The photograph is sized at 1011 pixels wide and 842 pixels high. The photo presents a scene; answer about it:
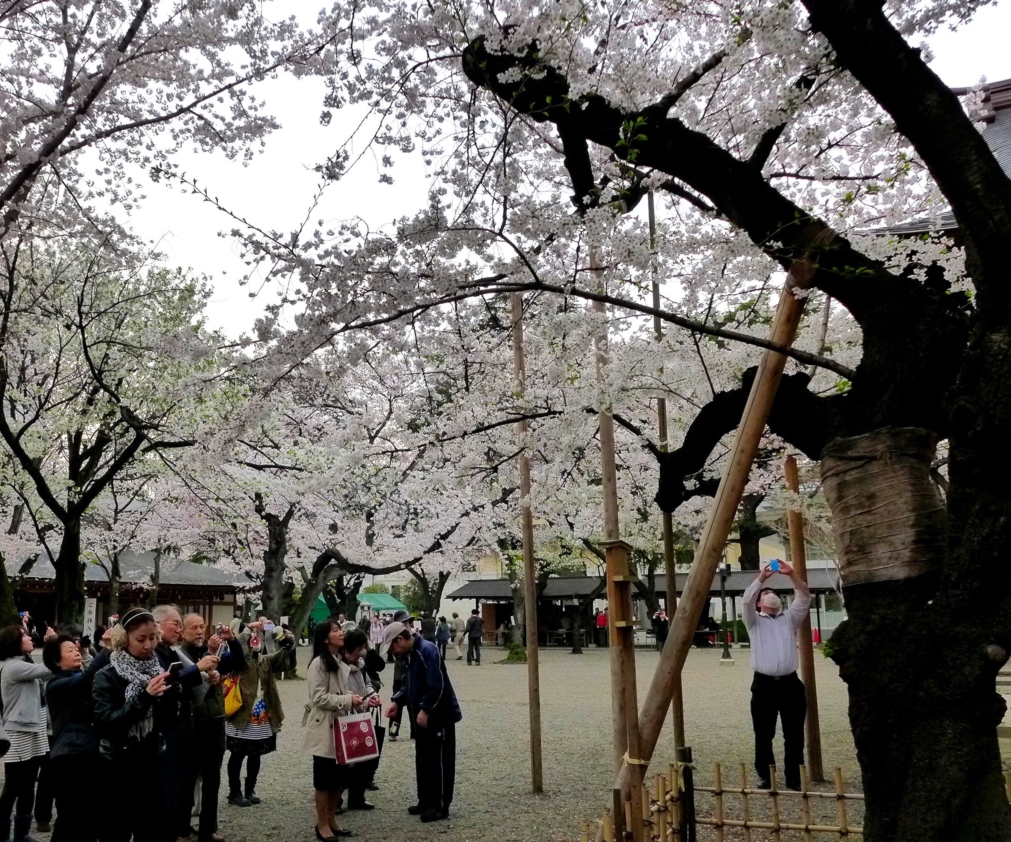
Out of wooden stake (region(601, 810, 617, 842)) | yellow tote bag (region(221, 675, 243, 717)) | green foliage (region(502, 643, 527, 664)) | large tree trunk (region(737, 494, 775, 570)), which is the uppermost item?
large tree trunk (region(737, 494, 775, 570))

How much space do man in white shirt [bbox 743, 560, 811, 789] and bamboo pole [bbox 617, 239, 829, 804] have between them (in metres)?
2.94

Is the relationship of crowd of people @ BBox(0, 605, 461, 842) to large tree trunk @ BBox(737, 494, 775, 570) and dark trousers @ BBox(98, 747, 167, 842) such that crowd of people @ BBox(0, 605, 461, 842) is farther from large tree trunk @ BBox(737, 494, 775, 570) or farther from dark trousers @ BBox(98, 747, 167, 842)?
large tree trunk @ BBox(737, 494, 775, 570)

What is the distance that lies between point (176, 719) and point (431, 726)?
202cm

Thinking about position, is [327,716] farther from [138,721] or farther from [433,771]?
[138,721]

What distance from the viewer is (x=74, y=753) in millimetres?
5273

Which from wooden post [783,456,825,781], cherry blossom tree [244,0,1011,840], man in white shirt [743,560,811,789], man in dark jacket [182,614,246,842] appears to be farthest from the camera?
wooden post [783,456,825,781]

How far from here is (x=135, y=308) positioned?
547 inches

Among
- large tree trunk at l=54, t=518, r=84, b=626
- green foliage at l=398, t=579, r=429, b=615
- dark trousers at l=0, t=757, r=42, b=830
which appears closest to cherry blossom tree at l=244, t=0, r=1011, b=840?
dark trousers at l=0, t=757, r=42, b=830

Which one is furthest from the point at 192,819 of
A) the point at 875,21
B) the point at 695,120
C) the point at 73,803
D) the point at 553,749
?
the point at 875,21

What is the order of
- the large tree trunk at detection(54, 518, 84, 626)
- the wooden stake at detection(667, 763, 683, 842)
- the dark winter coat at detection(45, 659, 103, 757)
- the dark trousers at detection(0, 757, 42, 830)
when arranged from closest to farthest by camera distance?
the wooden stake at detection(667, 763, 683, 842)
the dark winter coat at detection(45, 659, 103, 757)
the dark trousers at detection(0, 757, 42, 830)
the large tree trunk at detection(54, 518, 84, 626)

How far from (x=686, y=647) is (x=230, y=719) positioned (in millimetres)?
4667

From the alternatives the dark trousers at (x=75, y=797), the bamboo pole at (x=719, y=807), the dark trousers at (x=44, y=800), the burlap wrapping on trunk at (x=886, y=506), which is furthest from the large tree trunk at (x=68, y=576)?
the burlap wrapping on trunk at (x=886, y=506)

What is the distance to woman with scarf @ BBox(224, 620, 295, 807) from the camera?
7047mm

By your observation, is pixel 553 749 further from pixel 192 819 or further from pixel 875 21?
pixel 875 21
